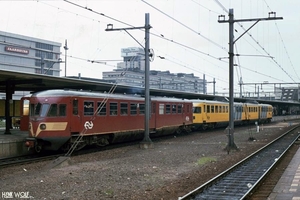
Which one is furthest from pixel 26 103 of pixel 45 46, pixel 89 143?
pixel 45 46

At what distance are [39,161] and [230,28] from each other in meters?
11.9

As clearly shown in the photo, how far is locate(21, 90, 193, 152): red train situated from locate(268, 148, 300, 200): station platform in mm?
9368

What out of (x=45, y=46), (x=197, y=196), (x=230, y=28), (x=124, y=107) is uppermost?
(x=45, y=46)

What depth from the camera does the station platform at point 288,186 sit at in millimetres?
9555

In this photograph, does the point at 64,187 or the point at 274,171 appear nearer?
the point at 64,187

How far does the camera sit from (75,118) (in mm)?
18547

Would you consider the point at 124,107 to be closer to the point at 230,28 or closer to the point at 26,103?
the point at 26,103

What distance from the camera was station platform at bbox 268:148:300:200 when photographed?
9.55 m

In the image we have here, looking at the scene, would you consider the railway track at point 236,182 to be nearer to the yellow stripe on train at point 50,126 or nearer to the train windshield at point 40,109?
the yellow stripe on train at point 50,126

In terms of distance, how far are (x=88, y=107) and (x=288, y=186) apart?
1098 cm

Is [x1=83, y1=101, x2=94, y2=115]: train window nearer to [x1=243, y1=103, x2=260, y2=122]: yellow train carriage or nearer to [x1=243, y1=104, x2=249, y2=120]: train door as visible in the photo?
[x1=243, y1=103, x2=260, y2=122]: yellow train carriage

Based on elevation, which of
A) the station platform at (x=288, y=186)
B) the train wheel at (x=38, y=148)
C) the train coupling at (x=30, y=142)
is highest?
the train coupling at (x=30, y=142)

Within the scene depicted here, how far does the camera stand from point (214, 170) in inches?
559

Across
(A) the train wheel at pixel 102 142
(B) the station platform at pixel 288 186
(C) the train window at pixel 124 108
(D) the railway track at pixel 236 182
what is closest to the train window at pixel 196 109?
(C) the train window at pixel 124 108
